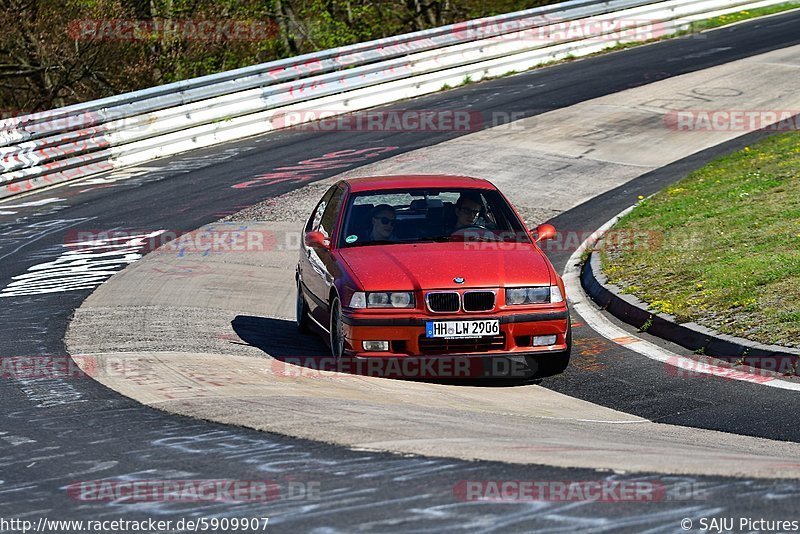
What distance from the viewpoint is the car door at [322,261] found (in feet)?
32.4

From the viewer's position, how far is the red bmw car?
8891mm

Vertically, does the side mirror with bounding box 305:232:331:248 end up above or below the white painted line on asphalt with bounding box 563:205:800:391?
above

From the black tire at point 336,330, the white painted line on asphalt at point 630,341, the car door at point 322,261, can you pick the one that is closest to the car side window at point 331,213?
the car door at point 322,261

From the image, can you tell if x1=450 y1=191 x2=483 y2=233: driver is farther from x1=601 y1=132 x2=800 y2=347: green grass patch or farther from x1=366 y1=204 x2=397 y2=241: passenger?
x1=601 y1=132 x2=800 y2=347: green grass patch

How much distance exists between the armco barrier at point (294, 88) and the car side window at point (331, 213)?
9673 millimetres

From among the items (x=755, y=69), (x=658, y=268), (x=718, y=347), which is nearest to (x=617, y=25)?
(x=755, y=69)

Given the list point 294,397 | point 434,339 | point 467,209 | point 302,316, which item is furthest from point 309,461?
point 302,316

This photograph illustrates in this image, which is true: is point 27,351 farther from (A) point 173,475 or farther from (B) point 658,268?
(B) point 658,268

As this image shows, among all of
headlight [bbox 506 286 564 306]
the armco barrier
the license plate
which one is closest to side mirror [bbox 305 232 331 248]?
the license plate

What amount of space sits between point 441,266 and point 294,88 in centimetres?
1509

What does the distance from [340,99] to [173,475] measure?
18946 millimetres

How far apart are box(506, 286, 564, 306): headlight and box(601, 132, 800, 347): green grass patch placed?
5.41 ft

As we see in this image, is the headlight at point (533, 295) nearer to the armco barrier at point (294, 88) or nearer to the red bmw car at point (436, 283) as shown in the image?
the red bmw car at point (436, 283)

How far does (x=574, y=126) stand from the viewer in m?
21.3
